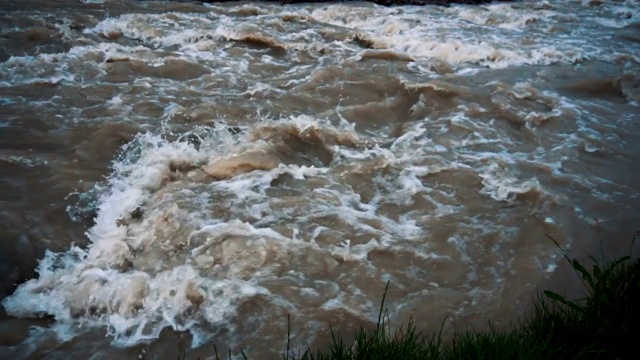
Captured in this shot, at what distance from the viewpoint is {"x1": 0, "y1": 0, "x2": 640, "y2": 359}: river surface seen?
11.8 feet

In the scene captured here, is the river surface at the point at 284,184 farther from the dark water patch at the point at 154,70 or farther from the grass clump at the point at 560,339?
the grass clump at the point at 560,339

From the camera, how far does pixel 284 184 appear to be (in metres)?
5.12

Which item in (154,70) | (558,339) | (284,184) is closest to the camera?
(558,339)

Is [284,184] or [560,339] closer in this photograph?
[560,339]

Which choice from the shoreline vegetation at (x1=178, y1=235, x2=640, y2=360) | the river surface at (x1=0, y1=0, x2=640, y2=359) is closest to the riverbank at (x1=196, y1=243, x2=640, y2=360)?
the shoreline vegetation at (x1=178, y1=235, x2=640, y2=360)

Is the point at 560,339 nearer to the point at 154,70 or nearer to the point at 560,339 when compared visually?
the point at 560,339

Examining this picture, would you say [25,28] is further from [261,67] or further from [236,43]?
[261,67]

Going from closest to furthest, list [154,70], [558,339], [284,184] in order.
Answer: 1. [558,339]
2. [284,184]
3. [154,70]

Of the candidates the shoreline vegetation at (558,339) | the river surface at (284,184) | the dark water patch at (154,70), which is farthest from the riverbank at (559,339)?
the dark water patch at (154,70)

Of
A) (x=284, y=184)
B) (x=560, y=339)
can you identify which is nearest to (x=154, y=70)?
(x=284, y=184)

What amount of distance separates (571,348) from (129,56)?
7.56 meters

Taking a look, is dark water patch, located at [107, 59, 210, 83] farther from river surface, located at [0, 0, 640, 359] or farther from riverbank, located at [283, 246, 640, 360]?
riverbank, located at [283, 246, 640, 360]

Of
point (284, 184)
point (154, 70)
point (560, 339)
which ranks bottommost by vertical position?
point (284, 184)

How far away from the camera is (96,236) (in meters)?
4.32
